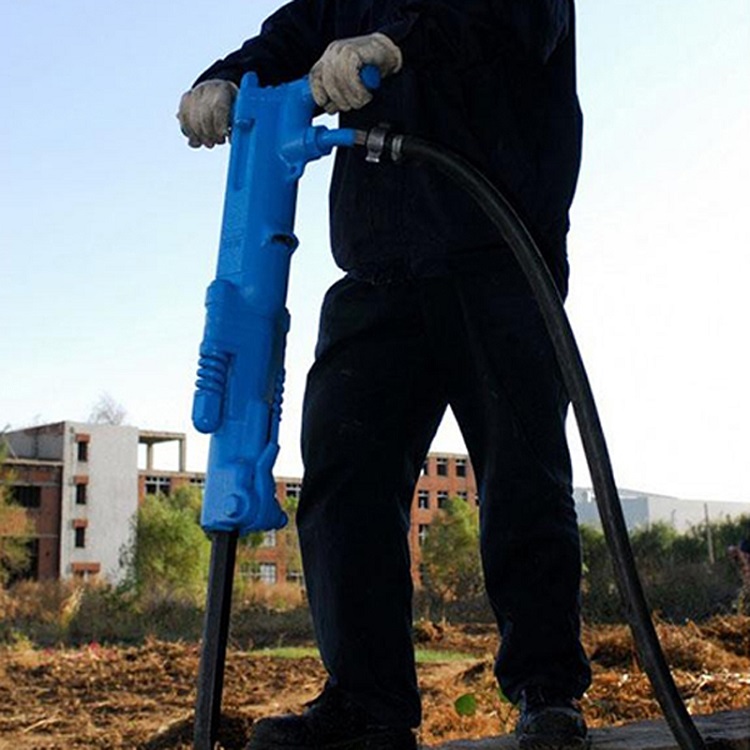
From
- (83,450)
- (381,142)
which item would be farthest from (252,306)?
(83,450)

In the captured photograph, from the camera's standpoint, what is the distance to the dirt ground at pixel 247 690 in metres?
3.33

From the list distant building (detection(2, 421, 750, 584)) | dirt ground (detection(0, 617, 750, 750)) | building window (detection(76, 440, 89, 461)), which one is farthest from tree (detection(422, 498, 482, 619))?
dirt ground (detection(0, 617, 750, 750))

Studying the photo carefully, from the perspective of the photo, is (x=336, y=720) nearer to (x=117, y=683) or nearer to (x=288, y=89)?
(x=288, y=89)

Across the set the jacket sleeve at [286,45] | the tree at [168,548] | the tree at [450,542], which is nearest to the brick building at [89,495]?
the tree at [168,548]

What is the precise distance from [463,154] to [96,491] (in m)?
32.9

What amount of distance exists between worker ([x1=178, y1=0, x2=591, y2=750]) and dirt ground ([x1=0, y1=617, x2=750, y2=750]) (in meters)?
1.37

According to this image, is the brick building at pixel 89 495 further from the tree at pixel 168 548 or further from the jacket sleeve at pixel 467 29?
the jacket sleeve at pixel 467 29

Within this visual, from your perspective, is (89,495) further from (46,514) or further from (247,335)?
(247,335)

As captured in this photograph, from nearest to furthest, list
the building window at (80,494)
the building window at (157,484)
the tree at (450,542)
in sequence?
the tree at (450,542) < the building window at (80,494) < the building window at (157,484)

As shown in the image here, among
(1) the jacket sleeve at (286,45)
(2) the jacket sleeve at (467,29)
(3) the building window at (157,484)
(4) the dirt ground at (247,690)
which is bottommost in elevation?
(4) the dirt ground at (247,690)

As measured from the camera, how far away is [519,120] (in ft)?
5.65

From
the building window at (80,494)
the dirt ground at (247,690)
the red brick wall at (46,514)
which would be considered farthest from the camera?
the building window at (80,494)

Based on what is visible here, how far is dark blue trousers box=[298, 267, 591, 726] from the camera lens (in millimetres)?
1624

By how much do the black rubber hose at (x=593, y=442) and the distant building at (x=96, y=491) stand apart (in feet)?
83.8
